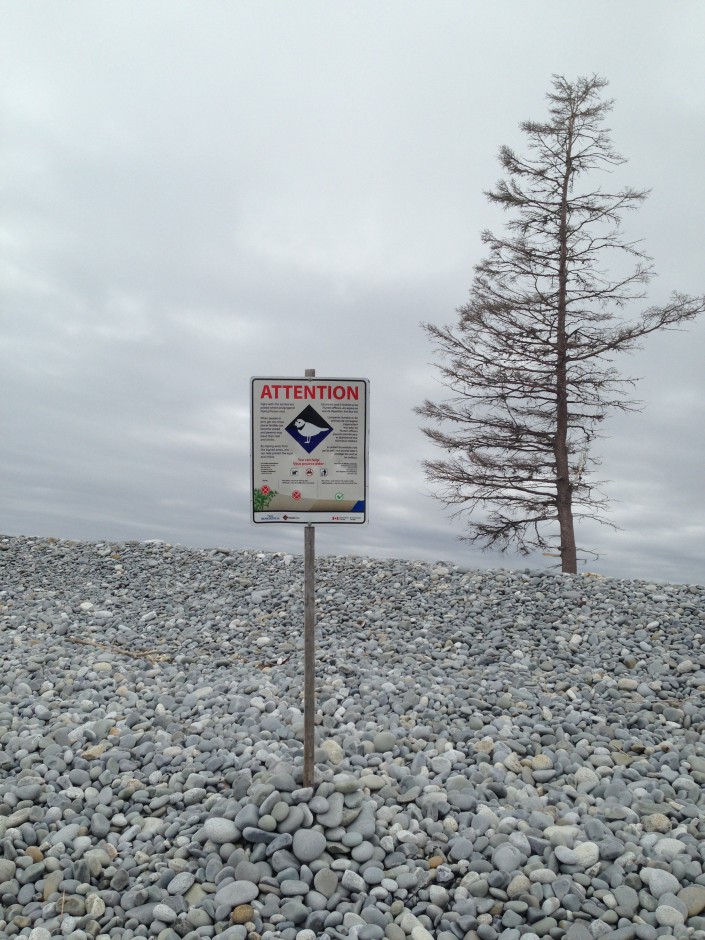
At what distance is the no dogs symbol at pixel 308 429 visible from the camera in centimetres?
543

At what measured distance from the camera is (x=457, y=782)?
5.57m

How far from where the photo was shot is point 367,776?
552 centimetres

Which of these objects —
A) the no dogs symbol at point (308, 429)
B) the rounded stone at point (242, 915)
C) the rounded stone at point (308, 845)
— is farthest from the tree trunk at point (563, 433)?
the rounded stone at point (242, 915)

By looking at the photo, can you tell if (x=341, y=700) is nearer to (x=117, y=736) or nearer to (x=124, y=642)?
(x=117, y=736)

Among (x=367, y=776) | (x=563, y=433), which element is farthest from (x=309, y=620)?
(x=563, y=433)

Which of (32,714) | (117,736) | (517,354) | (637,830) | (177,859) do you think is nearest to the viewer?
(177,859)

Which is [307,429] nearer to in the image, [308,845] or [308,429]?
[308,429]

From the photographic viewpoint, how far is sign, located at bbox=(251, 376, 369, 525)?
540 centimetres

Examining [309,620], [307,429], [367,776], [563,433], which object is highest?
[563,433]

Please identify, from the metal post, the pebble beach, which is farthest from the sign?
the pebble beach

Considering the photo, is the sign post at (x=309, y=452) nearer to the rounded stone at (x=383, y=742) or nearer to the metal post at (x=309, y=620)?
the metal post at (x=309, y=620)

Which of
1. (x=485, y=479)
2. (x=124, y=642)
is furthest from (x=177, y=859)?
(x=485, y=479)

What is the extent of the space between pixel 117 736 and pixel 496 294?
12.7 m

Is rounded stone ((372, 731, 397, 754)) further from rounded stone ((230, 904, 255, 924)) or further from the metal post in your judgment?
rounded stone ((230, 904, 255, 924))
